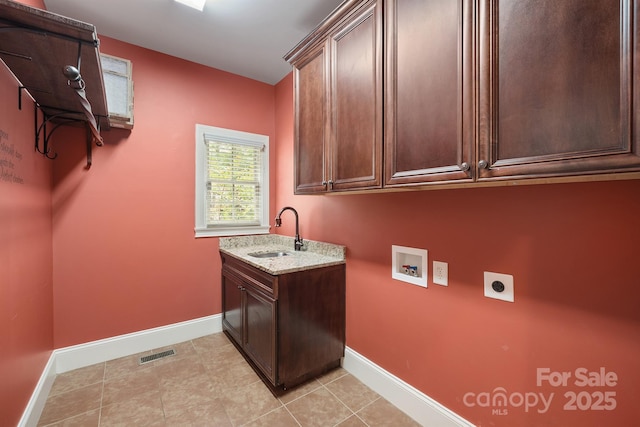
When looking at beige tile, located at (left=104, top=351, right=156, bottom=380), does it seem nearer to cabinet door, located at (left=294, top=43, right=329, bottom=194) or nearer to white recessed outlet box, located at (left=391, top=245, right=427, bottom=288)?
cabinet door, located at (left=294, top=43, right=329, bottom=194)

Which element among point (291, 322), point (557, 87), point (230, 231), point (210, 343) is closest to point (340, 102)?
point (557, 87)

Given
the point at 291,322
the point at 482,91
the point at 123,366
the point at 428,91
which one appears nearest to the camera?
the point at 482,91

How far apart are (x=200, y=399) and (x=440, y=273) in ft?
6.01

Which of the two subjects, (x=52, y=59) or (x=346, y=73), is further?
(x=346, y=73)

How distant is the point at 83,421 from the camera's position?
5.45ft

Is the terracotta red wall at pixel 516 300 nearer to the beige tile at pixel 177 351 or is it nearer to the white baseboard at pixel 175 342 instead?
the white baseboard at pixel 175 342

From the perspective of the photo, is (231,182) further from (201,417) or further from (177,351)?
(201,417)

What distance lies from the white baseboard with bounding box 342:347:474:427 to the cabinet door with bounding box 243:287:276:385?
65cm

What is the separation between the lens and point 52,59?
1263 millimetres

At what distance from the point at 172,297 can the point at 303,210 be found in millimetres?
1551

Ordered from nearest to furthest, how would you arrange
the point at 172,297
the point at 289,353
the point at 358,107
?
the point at 358,107
the point at 289,353
the point at 172,297

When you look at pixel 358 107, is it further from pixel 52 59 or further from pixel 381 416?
pixel 381 416

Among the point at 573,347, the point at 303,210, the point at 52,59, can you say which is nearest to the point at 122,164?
the point at 52,59

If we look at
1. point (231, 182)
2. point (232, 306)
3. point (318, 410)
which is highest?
point (231, 182)
